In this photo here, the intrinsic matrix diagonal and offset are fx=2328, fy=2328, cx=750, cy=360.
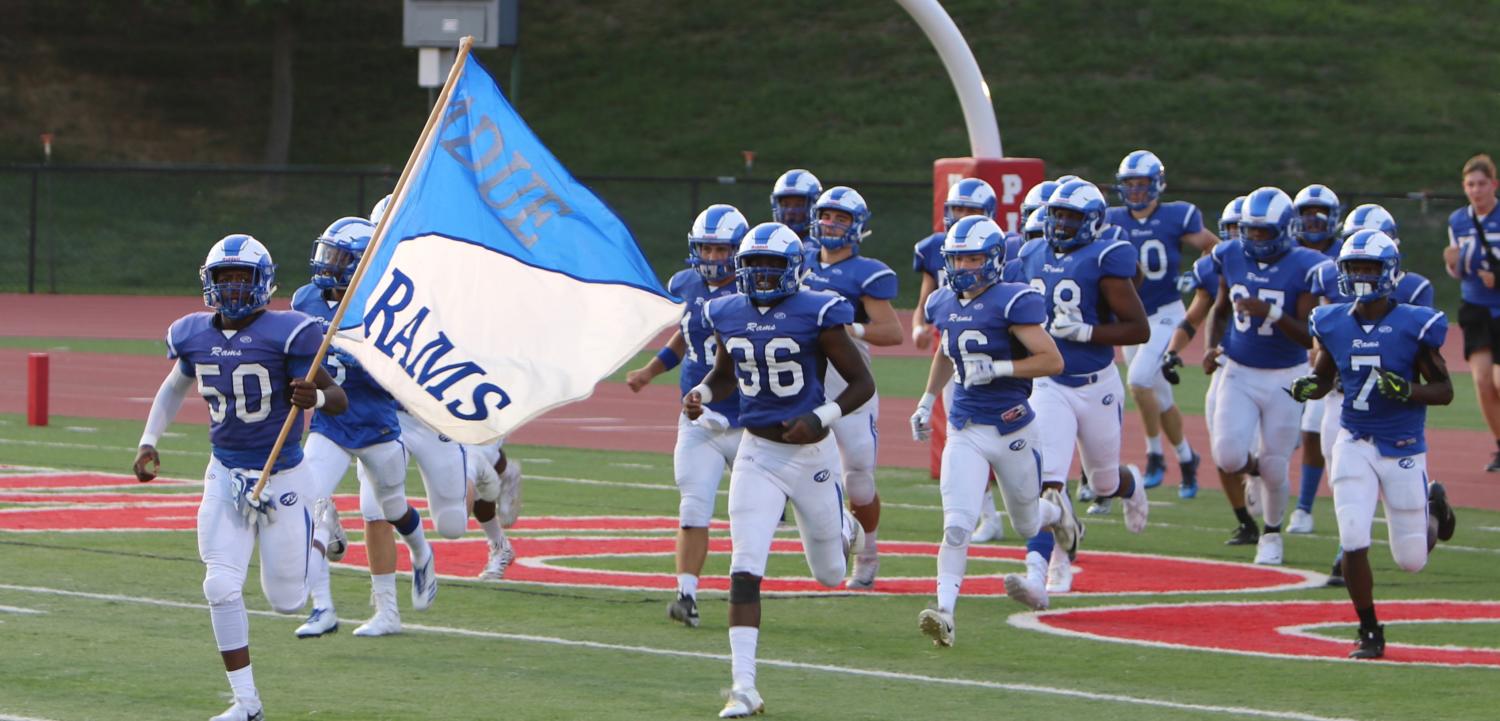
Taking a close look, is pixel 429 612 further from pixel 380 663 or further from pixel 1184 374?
pixel 1184 374

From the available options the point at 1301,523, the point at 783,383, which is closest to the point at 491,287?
the point at 783,383

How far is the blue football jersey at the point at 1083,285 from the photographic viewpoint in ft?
38.1

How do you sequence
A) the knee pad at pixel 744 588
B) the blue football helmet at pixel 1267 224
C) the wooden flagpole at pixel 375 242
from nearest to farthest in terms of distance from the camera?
1. the wooden flagpole at pixel 375 242
2. the knee pad at pixel 744 588
3. the blue football helmet at pixel 1267 224

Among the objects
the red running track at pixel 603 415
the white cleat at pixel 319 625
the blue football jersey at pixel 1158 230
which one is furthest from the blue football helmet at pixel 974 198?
the red running track at pixel 603 415

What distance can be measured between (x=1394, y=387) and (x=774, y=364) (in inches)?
103

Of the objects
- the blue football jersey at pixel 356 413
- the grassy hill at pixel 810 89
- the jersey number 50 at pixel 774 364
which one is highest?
the grassy hill at pixel 810 89

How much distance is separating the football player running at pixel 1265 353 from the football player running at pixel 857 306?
2.14 metres

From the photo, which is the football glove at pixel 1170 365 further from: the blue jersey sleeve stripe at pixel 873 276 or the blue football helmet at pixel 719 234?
the blue football helmet at pixel 719 234

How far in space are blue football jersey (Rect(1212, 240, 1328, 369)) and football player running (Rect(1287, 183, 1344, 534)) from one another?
0.68 ft

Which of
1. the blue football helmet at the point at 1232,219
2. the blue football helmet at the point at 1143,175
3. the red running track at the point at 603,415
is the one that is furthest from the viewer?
the red running track at the point at 603,415

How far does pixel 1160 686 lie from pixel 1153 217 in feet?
20.4

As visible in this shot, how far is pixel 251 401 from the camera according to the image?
8.36 m

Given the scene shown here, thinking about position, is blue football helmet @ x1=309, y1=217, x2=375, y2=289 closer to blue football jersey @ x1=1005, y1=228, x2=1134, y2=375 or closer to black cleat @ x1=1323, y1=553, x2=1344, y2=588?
blue football jersey @ x1=1005, y1=228, x2=1134, y2=375

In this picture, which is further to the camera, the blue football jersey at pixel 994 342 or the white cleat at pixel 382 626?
the blue football jersey at pixel 994 342
